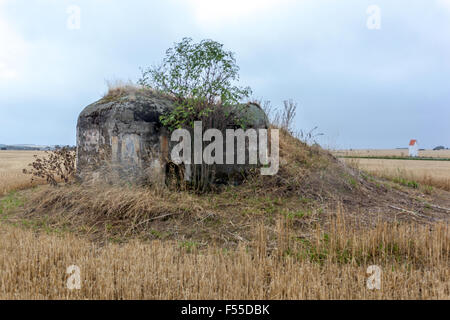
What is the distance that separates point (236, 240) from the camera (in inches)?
224

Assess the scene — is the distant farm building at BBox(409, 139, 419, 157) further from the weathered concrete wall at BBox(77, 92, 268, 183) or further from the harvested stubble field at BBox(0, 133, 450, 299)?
the weathered concrete wall at BBox(77, 92, 268, 183)

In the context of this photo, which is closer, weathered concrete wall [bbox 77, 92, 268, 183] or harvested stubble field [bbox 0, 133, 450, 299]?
harvested stubble field [bbox 0, 133, 450, 299]

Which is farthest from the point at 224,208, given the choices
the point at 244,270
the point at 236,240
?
the point at 244,270

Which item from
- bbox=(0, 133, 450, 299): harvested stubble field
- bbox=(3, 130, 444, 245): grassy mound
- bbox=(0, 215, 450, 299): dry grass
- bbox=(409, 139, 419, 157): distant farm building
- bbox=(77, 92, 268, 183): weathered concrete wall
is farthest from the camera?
bbox=(409, 139, 419, 157): distant farm building

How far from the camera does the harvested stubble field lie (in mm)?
3525

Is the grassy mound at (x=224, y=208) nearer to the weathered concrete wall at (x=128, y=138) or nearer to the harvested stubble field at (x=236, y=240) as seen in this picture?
the harvested stubble field at (x=236, y=240)

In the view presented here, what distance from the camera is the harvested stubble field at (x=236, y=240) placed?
3.53 metres

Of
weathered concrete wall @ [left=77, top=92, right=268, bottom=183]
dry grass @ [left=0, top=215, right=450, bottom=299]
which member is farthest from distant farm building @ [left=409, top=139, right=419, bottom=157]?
dry grass @ [left=0, top=215, right=450, bottom=299]

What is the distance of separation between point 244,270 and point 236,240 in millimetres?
1815

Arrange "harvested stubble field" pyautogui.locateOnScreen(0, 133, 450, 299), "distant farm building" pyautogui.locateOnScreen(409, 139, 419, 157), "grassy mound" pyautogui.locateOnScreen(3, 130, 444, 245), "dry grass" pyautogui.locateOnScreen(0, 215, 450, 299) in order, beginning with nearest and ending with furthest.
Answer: "dry grass" pyautogui.locateOnScreen(0, 215, 450, 299) → "harvested stubble field" pyautogui.locateOnScreen(0, 133, 450, 299) → "grassy mound" pyautogui.locateOnScreen(3, 130, 444, 245) → "distant farm building" pyautogui.locateOnScreen(409, 139, 419, 157)

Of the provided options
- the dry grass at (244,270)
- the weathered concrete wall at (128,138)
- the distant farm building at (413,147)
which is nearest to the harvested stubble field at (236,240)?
the dry grass at (244,270)

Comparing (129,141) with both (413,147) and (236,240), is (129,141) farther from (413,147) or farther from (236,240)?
(413,147)

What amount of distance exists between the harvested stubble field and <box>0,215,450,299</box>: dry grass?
2cm

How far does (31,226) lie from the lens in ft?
22.4
